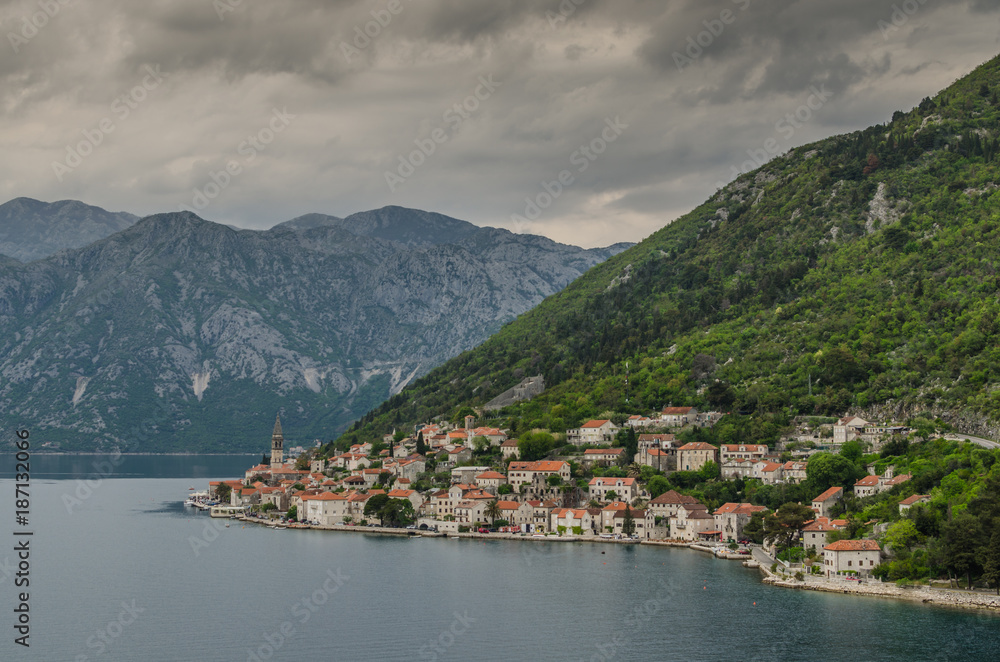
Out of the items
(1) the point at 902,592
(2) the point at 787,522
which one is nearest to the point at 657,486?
(2) the point at 787,522

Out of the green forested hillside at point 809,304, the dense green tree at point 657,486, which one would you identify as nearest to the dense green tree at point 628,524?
the dense green tree at point 657,486

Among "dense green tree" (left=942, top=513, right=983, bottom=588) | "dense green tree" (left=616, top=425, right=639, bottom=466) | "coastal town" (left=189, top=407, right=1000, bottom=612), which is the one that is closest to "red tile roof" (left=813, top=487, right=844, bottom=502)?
"coastal town" (left=189, top=407, right=1000, bottom=612)

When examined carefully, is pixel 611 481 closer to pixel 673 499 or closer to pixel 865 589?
pixel 673 499

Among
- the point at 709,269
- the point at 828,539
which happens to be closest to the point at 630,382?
the point at 709,269

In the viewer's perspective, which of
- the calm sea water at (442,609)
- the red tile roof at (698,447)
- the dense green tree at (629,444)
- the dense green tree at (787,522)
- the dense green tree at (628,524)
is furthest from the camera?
the dense green tree at (629,444)

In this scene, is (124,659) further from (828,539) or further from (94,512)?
(94,512)

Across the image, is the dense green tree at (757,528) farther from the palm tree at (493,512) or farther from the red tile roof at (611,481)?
the palm tree at (493,512)
